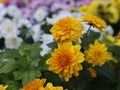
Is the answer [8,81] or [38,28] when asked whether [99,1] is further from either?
[8,81]

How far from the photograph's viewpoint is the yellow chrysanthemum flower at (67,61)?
190 cm

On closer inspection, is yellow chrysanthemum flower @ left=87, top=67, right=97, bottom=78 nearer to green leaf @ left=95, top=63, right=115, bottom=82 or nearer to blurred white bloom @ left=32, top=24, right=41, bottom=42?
green leaf @ left=95, top=63, right=115, bottom=82

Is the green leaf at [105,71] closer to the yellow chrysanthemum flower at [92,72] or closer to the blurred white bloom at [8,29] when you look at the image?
the yellow chrysanthemum flower at [92,72]

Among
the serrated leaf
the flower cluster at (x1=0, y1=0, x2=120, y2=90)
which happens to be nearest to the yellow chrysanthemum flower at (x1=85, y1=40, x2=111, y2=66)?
the flower cluster at (x1=0, y1=0, x2=120, y2=90)

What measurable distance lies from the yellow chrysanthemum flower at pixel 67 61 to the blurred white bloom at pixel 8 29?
1.23m

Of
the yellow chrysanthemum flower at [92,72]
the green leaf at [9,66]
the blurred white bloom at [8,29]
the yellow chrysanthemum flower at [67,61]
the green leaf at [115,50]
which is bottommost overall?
the blurred white bloom at [8,29]

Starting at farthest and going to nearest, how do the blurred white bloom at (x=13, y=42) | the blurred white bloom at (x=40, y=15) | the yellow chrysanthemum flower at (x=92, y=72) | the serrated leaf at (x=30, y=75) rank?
the blurred white bloom at (x=40, y=15) → the blurred white bloom at (x=13, y=42) → the yellow chrysanthemum flower at (x=92, y=72) → the serrated leaf at (x=30, y=75)

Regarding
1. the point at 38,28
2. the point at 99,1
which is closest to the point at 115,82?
the point at 38,28

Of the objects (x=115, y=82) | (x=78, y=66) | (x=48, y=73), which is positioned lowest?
(x=115, y=82)

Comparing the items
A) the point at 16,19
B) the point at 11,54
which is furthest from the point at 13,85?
the point at 16,19

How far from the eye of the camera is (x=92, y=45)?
2.17m

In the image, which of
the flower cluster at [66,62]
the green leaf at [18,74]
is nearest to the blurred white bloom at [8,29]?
the flower cluster at [66,62]

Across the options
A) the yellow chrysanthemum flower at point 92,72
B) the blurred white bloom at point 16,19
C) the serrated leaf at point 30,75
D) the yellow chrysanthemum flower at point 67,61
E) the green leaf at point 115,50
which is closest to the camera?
the yellow chrysanthemum flower at point 67,61

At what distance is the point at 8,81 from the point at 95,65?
17.8 inches
